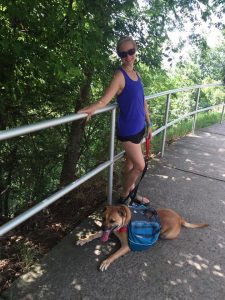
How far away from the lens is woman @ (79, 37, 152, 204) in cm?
358

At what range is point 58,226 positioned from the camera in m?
4.28

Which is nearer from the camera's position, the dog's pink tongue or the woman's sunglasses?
the dog's pink tongue

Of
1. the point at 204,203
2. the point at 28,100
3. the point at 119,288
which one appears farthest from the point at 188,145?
the point at 119,288

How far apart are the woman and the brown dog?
66 centimetres

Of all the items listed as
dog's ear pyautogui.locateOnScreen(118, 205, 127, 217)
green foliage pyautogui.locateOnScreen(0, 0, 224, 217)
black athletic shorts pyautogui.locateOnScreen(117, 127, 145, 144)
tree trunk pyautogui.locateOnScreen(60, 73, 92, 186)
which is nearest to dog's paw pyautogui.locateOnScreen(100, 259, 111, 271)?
dog's ear pyautogui.locateOnScreen(118, 205, 127, 217)

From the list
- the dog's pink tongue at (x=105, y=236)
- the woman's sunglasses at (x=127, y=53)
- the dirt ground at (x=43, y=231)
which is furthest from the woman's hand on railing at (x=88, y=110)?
the dirt ground at (x=43, y=231)

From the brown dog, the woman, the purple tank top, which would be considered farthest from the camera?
the purple tank top

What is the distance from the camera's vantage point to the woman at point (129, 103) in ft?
11.8

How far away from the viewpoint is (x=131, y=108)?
380 cm

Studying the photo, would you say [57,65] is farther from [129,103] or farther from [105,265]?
[105,265]

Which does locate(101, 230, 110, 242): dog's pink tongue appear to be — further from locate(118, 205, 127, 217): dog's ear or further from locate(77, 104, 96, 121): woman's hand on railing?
locate(77, 104, 96, 121): woman's hand on railing

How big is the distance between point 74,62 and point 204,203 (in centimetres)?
239

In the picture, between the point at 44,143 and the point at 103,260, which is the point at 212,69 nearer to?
the point at 44,143

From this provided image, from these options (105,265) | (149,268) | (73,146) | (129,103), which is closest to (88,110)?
(129,103)
